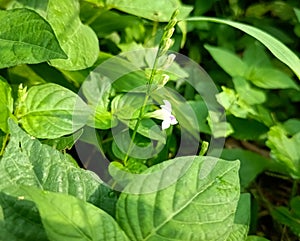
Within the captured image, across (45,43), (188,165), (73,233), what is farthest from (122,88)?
(73,233)

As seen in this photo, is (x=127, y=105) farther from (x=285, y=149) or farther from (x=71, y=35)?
(x=285, y=149)

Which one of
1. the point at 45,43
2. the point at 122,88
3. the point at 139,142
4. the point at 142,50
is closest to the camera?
the point at 45,43

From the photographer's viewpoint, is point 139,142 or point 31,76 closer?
point 139,142

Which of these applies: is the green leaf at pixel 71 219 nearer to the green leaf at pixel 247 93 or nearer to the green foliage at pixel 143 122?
the green foliage at pixel 143 122

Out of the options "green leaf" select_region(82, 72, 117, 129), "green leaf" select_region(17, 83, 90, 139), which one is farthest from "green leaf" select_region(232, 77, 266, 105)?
"green leaf" select_region(17, 83, 90, 139)

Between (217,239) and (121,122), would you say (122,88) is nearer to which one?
(121,122)

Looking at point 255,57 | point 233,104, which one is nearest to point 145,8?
point 233,104

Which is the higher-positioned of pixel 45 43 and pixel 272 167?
pixel 45 43

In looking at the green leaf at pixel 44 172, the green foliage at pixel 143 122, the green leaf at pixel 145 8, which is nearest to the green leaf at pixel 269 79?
the green foliage at pixel 143 122
